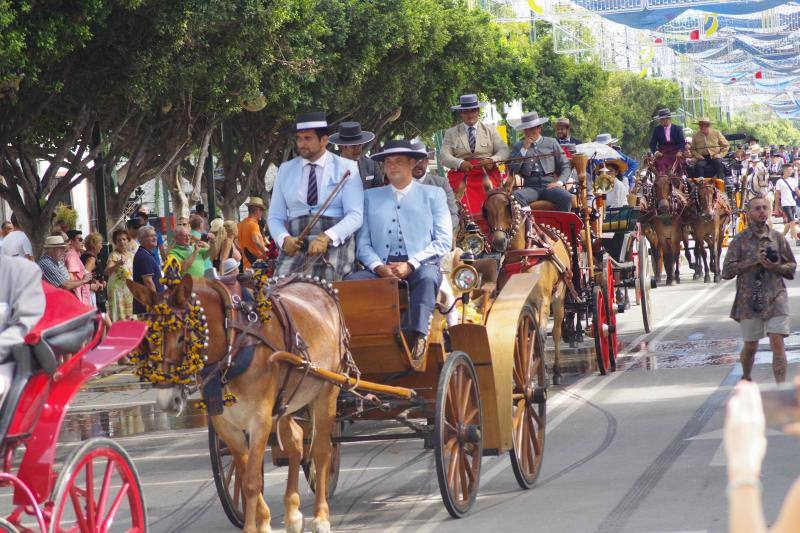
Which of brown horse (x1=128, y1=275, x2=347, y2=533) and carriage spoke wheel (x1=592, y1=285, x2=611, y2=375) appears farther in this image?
carriage spoke wheel (x1=592, y1=285, x2=611, y2=375)

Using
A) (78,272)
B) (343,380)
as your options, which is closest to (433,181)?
(343,380)

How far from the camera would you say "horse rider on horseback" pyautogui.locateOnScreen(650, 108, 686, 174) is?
25572mm

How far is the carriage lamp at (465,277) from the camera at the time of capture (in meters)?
9.28

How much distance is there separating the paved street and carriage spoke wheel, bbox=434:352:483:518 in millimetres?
175

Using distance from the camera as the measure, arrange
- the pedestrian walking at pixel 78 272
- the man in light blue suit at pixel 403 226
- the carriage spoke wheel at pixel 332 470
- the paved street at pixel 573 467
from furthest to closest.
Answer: the pedestrian walking at pixel 78 272, the carriage spoke wheel at pixel 332 470, the man in light blue suit at pixel 403 226, the paved street at pixel 573 467

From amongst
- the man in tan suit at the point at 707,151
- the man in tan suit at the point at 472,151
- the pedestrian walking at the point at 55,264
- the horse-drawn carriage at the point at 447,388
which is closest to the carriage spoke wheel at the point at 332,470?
the horse-drawn carriage at the point at 447,388

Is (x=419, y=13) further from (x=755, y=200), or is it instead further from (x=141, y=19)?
(x=755, y=200)

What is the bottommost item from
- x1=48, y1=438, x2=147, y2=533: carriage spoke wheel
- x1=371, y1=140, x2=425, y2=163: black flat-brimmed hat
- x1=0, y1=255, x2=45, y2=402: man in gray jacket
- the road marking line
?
the road marking line

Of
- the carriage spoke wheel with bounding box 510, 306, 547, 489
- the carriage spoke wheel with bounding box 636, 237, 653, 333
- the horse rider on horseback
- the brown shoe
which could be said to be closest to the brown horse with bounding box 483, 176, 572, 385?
the carriage spoke wheel with bounding box 510, 306, 547, 489

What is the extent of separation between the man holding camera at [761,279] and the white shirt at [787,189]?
79.4 feet

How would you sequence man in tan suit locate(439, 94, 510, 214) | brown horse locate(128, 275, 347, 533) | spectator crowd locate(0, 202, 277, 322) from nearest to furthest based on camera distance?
brown horse locate(128, 275, 347, 533) → man in tan suit locate(439, 94, 510, 214) → spectator crowd locate(0, 202, 277, 322)

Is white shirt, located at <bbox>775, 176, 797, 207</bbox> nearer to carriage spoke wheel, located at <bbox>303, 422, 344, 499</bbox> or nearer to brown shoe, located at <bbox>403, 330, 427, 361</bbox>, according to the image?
carriage spoke wheel, located at <bbox>303, 422, 344, 499</bbox>

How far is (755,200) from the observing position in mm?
11938

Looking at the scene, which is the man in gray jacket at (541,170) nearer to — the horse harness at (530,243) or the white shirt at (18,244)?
the horse harness at (530,243)
